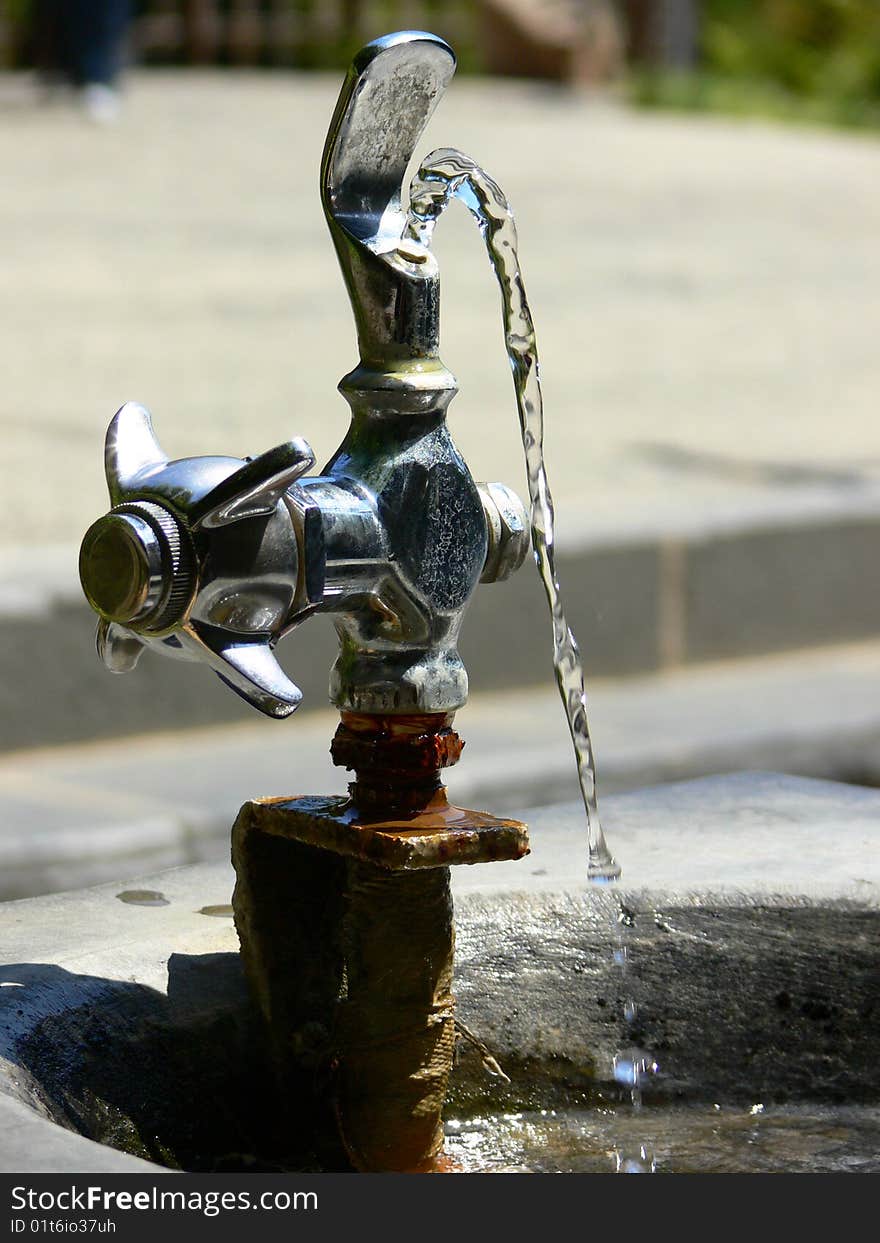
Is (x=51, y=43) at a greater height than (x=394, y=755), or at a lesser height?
lesser

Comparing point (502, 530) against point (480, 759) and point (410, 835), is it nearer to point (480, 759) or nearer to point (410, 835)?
point (410, 835)

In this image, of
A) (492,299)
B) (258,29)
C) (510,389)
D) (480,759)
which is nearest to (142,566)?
(480,759)

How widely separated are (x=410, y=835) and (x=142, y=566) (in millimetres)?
216

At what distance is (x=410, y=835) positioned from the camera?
3.76 ft

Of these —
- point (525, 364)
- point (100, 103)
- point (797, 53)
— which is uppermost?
point (525, 364)

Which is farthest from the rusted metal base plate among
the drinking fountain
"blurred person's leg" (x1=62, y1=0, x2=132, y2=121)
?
"blurred person's leg" (x1=62, y1=0, x2=132, y2=121)

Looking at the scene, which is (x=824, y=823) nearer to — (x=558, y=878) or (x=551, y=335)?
(x=558, y=878)

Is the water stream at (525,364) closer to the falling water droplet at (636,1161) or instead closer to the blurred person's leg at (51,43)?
the falling water droplet at (636,1161)

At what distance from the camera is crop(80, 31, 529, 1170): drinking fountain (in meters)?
1.06

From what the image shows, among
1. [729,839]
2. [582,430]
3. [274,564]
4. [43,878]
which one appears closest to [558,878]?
[729,839]

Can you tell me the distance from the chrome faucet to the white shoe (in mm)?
8079

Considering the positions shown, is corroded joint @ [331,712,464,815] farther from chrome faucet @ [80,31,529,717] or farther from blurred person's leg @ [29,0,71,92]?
blurred person's leg @ [29,0,71,92]

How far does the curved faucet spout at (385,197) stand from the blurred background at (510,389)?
73.0 inches

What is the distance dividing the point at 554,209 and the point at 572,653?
6611 millimetres
